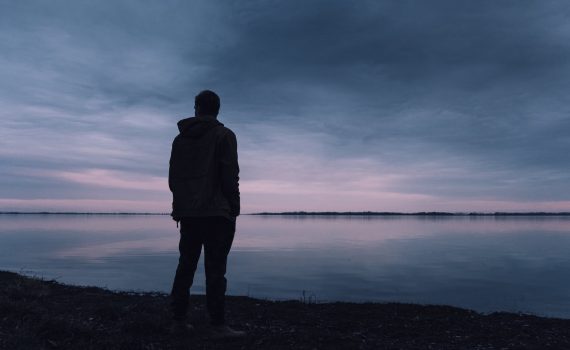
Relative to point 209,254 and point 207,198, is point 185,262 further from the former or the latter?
point 207,198

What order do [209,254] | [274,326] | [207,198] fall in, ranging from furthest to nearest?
1. [274,326]
2. [209,254]
3. [207,198]

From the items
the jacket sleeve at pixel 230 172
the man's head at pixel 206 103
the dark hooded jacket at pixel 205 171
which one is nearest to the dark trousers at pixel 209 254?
the dark hooded jacket at pixel 205 171

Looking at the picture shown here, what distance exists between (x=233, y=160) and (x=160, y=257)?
3019cm

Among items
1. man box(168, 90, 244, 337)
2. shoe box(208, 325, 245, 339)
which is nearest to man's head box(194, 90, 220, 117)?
man box(168, 90, 244, 337)

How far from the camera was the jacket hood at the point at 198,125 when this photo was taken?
6617 millimetres

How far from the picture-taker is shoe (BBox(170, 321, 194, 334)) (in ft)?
22.2

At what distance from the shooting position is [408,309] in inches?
411

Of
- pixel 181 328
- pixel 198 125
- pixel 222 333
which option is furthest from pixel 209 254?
pixel 198 125

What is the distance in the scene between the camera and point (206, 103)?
6809 millimetres

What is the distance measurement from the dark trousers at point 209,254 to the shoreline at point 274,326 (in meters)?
0.59

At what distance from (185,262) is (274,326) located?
235 centimetres

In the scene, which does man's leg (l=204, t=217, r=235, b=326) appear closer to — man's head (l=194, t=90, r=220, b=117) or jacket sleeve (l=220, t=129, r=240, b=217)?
jacket sleeve (l=220, t=129, r=240, b=217)

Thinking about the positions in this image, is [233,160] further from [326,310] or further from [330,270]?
[330,270]

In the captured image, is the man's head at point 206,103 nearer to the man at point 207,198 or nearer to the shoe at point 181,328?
the man at point 207,198
